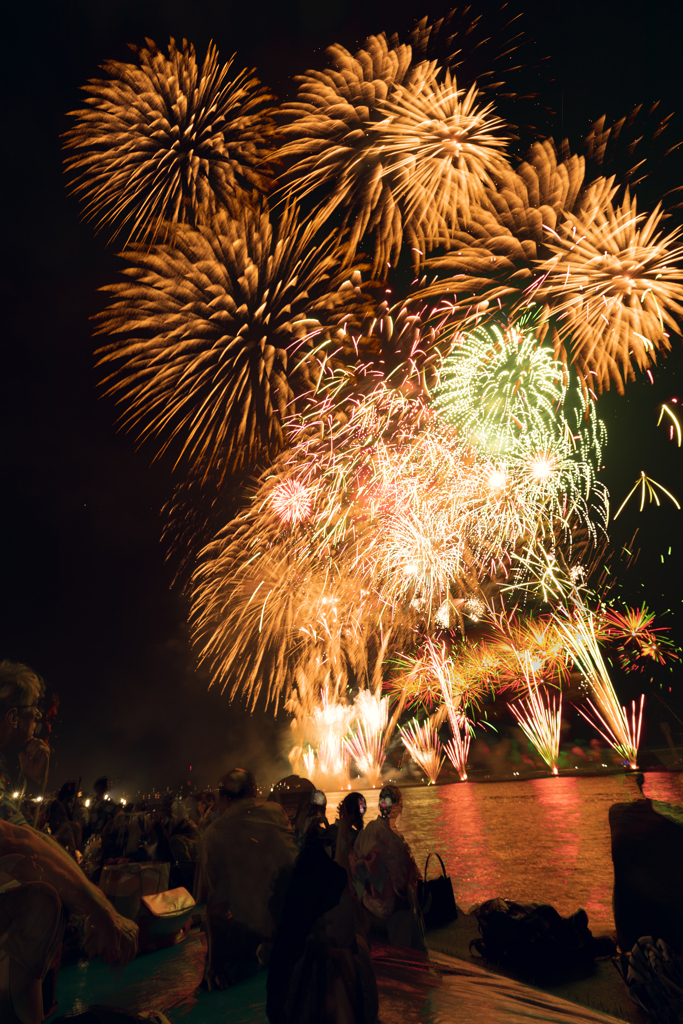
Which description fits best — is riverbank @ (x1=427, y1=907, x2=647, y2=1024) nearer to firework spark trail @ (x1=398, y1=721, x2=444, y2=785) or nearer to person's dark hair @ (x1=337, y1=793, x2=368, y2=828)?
person's dark hair @ (x1=337, y1=793, x2=368, y2=828)

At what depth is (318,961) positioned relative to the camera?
115 inches

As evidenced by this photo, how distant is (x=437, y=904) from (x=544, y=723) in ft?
347

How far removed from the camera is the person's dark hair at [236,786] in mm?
4094

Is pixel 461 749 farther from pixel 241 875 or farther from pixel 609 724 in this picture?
pixel 241 875

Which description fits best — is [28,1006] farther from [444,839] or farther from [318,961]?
[444,839]

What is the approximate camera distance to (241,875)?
3754 millimetres

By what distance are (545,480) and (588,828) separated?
1425 cm

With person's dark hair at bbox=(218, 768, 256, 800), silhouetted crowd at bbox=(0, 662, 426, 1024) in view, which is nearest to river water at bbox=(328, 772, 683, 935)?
silhouetted crowd at bbox=(0, 662, 426, 1024)

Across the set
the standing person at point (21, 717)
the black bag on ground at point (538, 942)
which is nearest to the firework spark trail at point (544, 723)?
the black bag on ground at point (538, 942)

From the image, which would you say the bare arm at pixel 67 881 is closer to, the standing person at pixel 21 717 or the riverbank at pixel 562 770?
the standing person at pixel 21 717

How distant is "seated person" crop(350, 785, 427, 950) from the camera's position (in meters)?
5.94

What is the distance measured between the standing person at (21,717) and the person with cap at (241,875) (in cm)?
138

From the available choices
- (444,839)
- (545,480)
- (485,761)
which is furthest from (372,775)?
(545,480)

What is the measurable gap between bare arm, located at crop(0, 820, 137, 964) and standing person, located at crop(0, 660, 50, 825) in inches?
23.6
